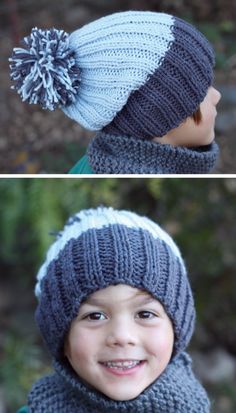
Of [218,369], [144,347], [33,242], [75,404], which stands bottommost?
[218,369]

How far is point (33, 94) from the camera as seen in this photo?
1924mm

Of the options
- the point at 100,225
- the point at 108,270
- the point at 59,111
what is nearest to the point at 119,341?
the point at 108,270

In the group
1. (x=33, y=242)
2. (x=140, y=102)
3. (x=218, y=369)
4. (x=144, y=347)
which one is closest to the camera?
(x=144, y=347)

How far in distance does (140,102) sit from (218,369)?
5.26 feet

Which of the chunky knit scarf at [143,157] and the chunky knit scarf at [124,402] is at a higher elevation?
the chunky knit scarf at [143,157]

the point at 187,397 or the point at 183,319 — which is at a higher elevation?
the point at 183,319

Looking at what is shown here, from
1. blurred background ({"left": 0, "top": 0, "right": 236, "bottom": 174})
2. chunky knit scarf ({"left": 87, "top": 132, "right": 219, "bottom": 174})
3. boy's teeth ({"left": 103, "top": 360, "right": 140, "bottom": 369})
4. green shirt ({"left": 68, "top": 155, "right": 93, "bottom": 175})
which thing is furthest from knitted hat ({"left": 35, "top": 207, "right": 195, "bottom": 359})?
blurred background ({"left": 0, "top": 0, "right": 236, "bottom": 174})

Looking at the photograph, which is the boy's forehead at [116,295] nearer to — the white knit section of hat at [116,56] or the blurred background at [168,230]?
the white knit section of hat at [116,56]

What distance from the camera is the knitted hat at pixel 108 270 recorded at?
1626 millimetres

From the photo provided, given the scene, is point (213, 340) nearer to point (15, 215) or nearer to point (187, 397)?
point (15, 215)

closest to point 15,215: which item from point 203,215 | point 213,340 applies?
point 203,215

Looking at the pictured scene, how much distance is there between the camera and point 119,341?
158 cm

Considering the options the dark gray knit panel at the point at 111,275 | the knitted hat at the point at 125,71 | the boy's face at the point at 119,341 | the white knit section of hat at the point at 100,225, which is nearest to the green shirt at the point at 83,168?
the knitted hat at the point at 125,71

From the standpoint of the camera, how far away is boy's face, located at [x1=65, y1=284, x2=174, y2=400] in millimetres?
1592
